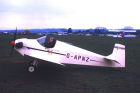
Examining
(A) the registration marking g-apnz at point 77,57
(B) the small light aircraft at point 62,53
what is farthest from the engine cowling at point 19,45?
(A) the registration marking g-apnz at point 77,57

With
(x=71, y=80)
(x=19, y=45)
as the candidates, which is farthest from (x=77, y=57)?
(x=19, y=45)

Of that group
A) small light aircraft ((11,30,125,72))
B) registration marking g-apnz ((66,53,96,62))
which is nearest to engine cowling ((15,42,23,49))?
small light aircraft ((11,30,125,72))

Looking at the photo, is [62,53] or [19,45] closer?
[19,45]

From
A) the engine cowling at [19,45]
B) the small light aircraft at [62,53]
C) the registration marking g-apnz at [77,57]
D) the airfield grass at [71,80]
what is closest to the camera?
the airfield grass at [71,80]

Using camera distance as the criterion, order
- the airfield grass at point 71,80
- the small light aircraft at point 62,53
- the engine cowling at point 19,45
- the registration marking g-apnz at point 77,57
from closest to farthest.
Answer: the airfield grass at point 71,80
the engine cowling at point 19,45
the small light aircraft at point 62,53
the registration marking g-apnz at point 77,57

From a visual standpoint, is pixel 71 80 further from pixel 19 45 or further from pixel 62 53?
pixel 19 45

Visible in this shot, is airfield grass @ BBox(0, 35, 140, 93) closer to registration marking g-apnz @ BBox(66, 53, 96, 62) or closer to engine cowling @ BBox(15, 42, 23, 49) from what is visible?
registration marking g-apnz @ BBox(66, 53, 96, 62)

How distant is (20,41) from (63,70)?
9.56 ft

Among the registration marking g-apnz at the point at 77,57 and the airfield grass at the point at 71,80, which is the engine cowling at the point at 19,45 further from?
the registration marking g-apnz at the point at 77,57

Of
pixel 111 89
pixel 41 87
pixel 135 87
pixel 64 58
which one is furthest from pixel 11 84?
pixel 135 87

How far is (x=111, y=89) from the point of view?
7762mm

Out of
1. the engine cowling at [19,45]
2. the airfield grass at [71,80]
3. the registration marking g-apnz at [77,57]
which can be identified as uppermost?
the engine cowling at [19,45]

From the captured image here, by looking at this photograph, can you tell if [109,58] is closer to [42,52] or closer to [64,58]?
[64,58]

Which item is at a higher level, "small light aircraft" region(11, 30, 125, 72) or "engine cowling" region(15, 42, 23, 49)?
"engine cowling" region(15, 42, 23, 49)
